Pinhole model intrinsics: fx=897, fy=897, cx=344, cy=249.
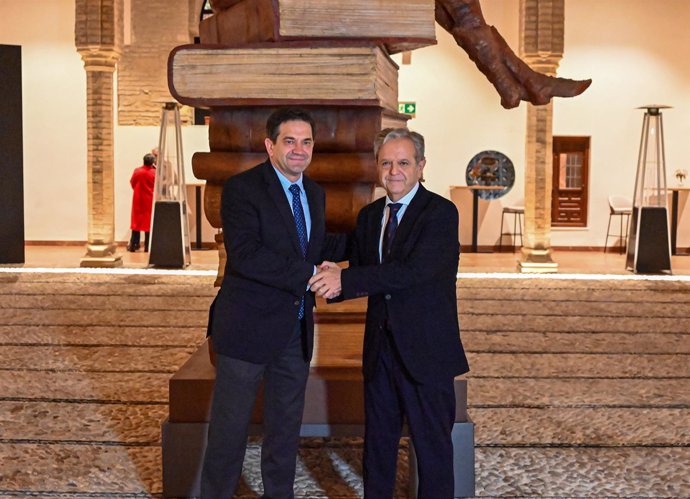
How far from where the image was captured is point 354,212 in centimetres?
286

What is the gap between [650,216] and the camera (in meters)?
11.2

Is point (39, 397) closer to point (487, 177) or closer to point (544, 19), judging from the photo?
point (544, 19)

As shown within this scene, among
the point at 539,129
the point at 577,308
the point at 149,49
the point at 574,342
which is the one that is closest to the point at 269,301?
the point at 574,342

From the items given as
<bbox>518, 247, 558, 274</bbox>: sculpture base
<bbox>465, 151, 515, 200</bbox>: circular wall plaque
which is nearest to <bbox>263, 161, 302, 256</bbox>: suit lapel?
<bbox>518, 247, 558, 274</bbox>: sculpture base

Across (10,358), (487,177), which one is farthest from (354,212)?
(487,177)

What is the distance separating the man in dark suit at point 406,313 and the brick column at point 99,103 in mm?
9807

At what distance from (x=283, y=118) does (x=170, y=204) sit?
30.4ft

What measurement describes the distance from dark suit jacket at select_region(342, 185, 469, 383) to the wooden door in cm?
1276

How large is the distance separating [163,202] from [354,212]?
897 cm

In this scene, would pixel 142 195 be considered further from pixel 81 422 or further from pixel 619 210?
pixel 81 422

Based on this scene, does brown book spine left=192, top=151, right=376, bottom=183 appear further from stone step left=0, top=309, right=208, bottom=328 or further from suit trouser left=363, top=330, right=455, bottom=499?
stone step left=0, top=309, right=208, bottom=328

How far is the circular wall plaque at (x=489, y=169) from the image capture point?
14.8 meters

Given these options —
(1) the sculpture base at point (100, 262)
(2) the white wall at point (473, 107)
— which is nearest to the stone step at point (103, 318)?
(1) the sculpture base at point (100, 262)

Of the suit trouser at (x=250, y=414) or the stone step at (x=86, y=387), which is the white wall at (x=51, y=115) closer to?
the stone step at (x=86, y=387)
